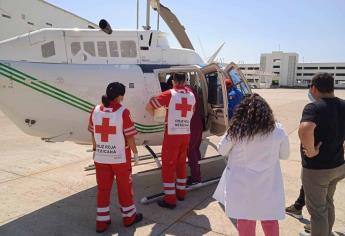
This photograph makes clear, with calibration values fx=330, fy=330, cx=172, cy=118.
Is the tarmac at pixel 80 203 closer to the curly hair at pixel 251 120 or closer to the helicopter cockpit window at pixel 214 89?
the helicopter cockpit window at pixel 214 89

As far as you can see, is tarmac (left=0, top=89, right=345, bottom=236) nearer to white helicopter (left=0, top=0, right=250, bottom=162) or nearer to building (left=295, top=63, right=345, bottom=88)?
white helicopter (left=0, top=0, right=250, bottom=162)

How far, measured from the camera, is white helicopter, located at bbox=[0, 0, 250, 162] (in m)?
4.92

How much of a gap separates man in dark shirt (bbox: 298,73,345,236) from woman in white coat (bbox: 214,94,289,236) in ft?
1.49

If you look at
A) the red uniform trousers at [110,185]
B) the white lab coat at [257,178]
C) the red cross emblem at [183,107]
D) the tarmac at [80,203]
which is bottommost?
the tarmac at [80,203]

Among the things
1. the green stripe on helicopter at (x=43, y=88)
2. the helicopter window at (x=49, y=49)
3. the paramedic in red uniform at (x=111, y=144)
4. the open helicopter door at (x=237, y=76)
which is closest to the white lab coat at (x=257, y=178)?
the paramedic in red uniform at (x=111, y=144)

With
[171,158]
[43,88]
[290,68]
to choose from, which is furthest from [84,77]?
[290,68]

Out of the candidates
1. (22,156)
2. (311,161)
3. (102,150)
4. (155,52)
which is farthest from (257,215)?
(22,156)

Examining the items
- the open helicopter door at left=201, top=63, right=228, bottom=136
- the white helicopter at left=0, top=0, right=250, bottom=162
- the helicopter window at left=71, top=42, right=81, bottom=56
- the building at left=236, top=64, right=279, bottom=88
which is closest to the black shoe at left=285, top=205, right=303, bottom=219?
the white helicopter at left=0, top=0, right=250, bottom=162

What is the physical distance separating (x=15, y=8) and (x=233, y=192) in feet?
73.9

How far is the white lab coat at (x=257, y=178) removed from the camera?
2.75 meters

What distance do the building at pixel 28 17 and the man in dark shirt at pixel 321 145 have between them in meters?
17.9

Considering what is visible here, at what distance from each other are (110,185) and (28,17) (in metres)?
21.5

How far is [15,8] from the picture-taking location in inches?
832

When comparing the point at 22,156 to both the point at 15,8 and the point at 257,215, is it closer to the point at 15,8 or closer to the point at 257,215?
the point at 257,215
